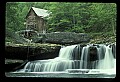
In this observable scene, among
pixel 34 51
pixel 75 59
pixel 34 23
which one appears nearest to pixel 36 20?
pixel 34 23

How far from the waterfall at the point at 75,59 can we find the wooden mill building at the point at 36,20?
0.39 metres

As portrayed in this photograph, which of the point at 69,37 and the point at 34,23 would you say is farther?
the point at 69,37

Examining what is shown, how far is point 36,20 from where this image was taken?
248 cm

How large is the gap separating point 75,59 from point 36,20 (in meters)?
0.72

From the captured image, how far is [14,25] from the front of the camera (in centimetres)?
244

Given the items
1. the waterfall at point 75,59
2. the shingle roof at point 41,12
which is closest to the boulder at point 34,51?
the waterfall at point 75,59

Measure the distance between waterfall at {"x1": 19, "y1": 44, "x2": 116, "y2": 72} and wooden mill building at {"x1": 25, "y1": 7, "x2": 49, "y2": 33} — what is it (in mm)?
390

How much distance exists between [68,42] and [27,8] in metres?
0.78

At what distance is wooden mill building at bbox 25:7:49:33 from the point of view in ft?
7.96

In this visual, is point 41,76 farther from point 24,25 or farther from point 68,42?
point 68,42

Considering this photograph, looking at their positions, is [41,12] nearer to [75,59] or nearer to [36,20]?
[36,20]

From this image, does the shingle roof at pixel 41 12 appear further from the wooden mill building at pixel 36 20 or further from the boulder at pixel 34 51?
the boulder at pixel 34 51

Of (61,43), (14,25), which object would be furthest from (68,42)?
(14,25)

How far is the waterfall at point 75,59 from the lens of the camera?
2.55m
